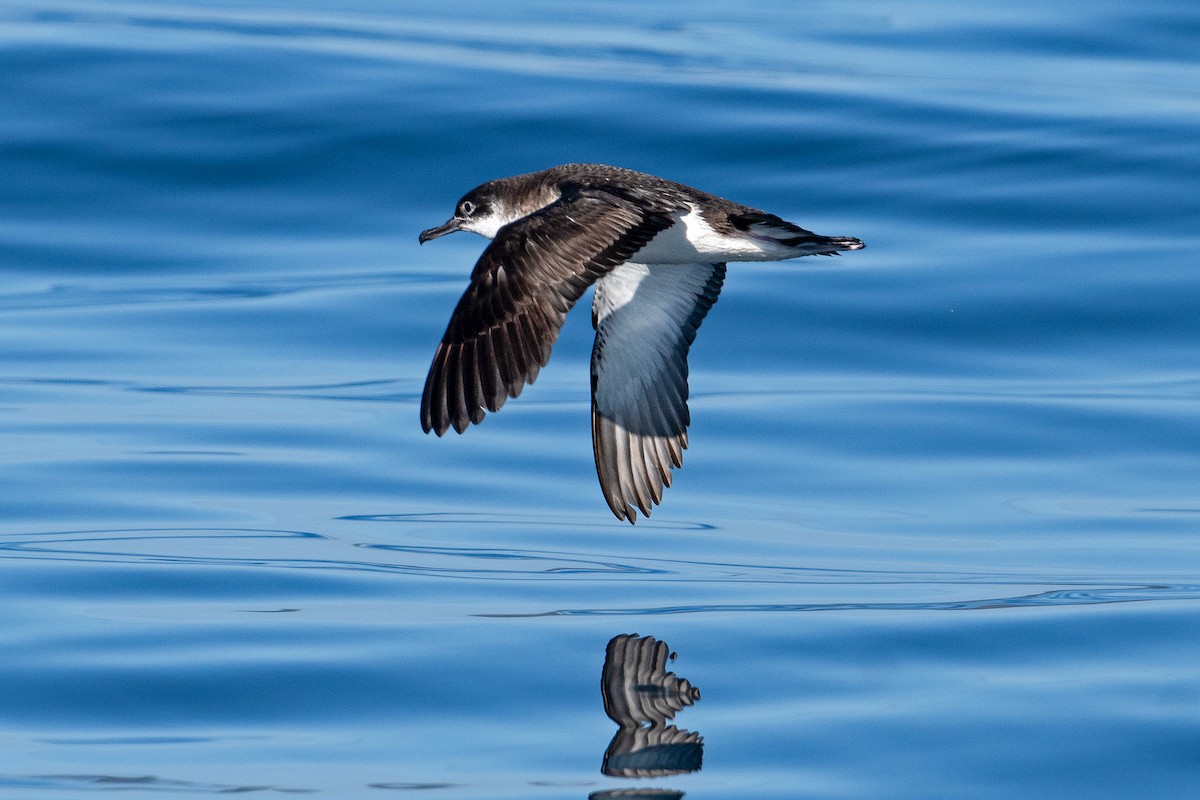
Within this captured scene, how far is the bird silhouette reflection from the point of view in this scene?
571 centimetres

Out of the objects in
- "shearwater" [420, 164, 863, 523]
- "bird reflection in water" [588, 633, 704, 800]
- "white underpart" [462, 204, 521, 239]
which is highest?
"white underpart" [462, 204, 521, 239]

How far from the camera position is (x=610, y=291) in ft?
26.3

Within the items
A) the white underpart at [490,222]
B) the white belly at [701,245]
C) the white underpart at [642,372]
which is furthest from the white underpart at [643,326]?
the white belly at [701,245]

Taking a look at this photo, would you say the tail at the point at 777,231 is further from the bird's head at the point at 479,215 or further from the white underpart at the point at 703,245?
the bird's head at the point at 479,215

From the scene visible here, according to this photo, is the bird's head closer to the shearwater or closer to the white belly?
the shearwater

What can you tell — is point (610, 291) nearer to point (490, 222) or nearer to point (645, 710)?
point (490, 222)

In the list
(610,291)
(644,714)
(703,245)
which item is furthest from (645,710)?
(610,291)

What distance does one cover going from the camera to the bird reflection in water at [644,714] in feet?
18.6

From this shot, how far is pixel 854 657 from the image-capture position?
679 centimetres

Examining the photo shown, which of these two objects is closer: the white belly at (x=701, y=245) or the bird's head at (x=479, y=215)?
the white belly at (x=701, y=245)

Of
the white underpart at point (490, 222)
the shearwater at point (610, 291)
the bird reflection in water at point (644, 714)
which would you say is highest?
the white underpart at point (490, 222)

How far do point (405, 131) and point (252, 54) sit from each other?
233 centimetres

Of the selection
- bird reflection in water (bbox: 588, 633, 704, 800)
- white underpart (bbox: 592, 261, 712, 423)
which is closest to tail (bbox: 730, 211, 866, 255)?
white underpart (bbox: 592, 261, 712, 423)

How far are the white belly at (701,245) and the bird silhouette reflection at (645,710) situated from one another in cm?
143
